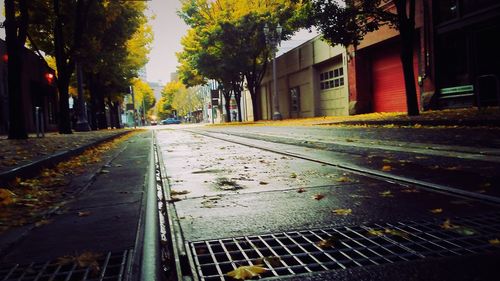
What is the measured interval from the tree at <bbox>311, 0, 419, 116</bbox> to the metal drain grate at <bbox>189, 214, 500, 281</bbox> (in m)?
13.9

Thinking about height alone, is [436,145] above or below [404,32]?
below

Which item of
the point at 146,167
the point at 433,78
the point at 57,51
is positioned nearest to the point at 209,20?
the point at 57,51

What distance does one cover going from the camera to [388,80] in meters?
24.4

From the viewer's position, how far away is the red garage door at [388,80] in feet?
76.6

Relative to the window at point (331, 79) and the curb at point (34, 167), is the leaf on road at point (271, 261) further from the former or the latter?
the window at point (331, 79)

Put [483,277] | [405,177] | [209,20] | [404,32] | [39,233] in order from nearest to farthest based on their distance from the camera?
1. [483,277]
2. [39,233]
3. [405,177]
4. [404,32]
5. [209,20]

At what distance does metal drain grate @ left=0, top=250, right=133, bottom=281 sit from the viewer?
199 cm

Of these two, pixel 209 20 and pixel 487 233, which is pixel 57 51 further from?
pixel 487 233

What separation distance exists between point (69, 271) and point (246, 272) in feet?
2.91

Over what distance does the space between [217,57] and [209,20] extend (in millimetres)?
3156

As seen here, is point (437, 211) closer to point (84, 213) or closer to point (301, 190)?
point (301, 190)

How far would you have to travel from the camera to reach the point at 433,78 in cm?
1959

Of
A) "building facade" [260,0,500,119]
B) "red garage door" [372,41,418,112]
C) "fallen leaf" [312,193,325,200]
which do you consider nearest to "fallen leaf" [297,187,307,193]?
"fallen leaf" [312,193,325,200]

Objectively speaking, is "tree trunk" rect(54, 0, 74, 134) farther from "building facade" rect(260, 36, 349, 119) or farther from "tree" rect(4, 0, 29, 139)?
"building facade" rect(260, 36, 349, 119)
